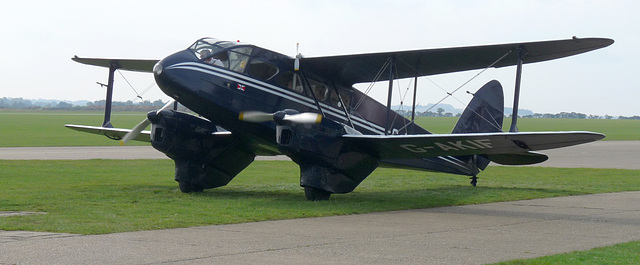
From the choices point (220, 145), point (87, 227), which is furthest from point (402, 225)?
point (220, 145)

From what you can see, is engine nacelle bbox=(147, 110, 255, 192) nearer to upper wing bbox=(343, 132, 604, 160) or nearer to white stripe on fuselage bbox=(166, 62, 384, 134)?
white stripe on fuselage bbox=(166, 62, 384, 134)

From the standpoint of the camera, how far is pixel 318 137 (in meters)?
16.7

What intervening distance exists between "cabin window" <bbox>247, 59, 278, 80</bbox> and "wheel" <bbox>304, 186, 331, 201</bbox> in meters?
2.71

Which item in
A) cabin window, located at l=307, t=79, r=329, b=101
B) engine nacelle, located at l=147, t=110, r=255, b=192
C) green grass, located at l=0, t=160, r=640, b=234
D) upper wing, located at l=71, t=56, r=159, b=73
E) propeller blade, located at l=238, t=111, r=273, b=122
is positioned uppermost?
upper wing, located at l=71, t=56, r=159, b=73

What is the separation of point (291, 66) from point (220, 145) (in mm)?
3302

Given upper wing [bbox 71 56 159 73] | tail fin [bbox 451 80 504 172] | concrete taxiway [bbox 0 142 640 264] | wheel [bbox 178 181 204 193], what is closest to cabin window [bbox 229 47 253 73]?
wheel [bbox 178 181 204 193]

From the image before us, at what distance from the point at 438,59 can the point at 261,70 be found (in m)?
4.32

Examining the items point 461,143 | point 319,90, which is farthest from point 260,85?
point 461,143

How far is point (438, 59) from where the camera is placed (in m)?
18.1

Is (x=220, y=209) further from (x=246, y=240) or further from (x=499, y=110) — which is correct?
(x=499, y=110)

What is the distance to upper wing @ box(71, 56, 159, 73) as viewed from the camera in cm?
2125

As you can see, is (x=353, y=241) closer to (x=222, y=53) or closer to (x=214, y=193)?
(x=222, y=53)

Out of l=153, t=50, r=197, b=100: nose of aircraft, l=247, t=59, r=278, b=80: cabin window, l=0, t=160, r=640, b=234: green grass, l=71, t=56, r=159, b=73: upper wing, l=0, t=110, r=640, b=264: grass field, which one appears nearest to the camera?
l=0, t=110, r=640, b=264: grass field

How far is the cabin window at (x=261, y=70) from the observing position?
55.7ft
